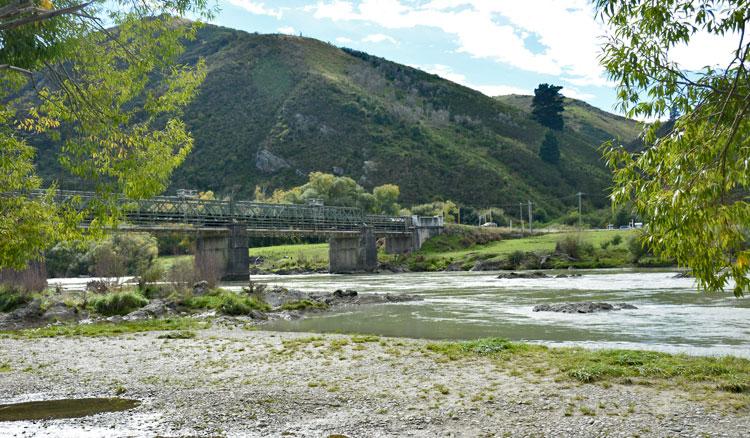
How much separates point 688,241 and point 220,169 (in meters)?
159

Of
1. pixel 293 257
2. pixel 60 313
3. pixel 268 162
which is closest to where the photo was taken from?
pixel 60 313

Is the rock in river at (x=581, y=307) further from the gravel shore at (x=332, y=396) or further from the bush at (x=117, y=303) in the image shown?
the bush at (x=117, y=303)

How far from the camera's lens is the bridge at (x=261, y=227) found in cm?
7094

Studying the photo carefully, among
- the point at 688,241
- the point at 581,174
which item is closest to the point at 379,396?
the point at 688,241

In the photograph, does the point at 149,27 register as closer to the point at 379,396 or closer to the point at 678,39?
the point at 379,396

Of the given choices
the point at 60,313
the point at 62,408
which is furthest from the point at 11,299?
the point at 62,408

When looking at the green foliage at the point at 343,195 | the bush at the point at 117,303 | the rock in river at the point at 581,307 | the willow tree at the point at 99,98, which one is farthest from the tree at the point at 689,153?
the green foliage at the point at 343,195

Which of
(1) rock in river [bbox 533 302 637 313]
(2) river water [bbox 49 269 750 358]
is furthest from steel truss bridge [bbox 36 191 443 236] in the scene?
(1) rock in river [bbox 533 302 637 313]

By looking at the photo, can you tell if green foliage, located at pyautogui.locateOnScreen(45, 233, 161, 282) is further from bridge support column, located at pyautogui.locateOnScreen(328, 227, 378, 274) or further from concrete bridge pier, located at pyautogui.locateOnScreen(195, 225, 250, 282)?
bridge support column, located at pyautogui.locateOnScreen(328, 227, 378, 274)

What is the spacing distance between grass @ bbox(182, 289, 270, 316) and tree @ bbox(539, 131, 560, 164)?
159272 millimetres

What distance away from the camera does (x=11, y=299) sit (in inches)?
1117

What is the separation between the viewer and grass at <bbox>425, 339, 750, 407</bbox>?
10.8m

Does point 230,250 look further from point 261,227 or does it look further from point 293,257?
point 293,257

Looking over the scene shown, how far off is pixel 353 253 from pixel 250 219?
1793 cm
